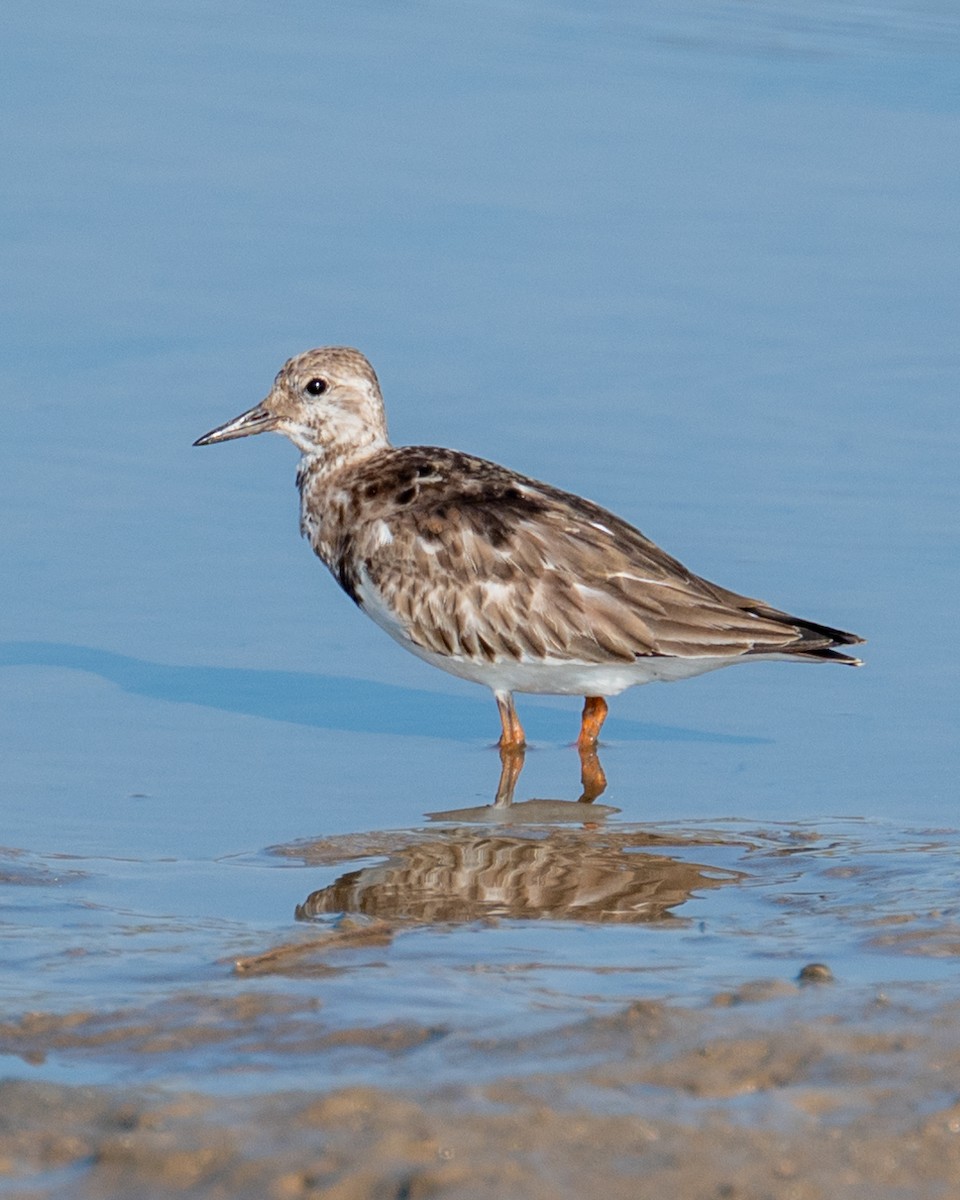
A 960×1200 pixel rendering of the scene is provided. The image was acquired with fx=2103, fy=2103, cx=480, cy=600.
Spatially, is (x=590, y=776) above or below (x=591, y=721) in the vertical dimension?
below

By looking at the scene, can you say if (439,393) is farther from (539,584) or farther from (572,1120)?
(572,1120)

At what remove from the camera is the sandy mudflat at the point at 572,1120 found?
12.9ft

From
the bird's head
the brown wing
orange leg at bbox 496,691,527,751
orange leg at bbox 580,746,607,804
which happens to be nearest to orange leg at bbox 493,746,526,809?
orange leg at bbox 496,691,527,751

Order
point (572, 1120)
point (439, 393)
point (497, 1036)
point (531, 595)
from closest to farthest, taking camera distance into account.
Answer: point (572, 1120) → point (497, 1036) → point (531, 595) → point (439, 393)

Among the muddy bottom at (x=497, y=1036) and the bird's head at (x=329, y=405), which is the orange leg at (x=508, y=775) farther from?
the bird's head at (x=329, y=405)

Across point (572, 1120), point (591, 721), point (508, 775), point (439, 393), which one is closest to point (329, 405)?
point (439, 393)

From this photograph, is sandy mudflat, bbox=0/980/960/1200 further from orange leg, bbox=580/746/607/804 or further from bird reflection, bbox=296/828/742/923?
orange leg, bbox=580/746/607/804

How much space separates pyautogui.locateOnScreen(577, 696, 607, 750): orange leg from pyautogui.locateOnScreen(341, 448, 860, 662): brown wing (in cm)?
25

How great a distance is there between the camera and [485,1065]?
4.35 meters

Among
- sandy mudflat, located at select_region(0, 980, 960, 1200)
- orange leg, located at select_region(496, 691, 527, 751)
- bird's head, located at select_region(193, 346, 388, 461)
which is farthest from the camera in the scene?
bird's head, located at select_region(193, 346, 388, 461)

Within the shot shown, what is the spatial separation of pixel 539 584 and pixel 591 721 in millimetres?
551

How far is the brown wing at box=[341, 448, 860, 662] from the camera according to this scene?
7703mm

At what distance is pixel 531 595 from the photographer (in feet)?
25.8

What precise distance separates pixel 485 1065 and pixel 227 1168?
0.62 metres
